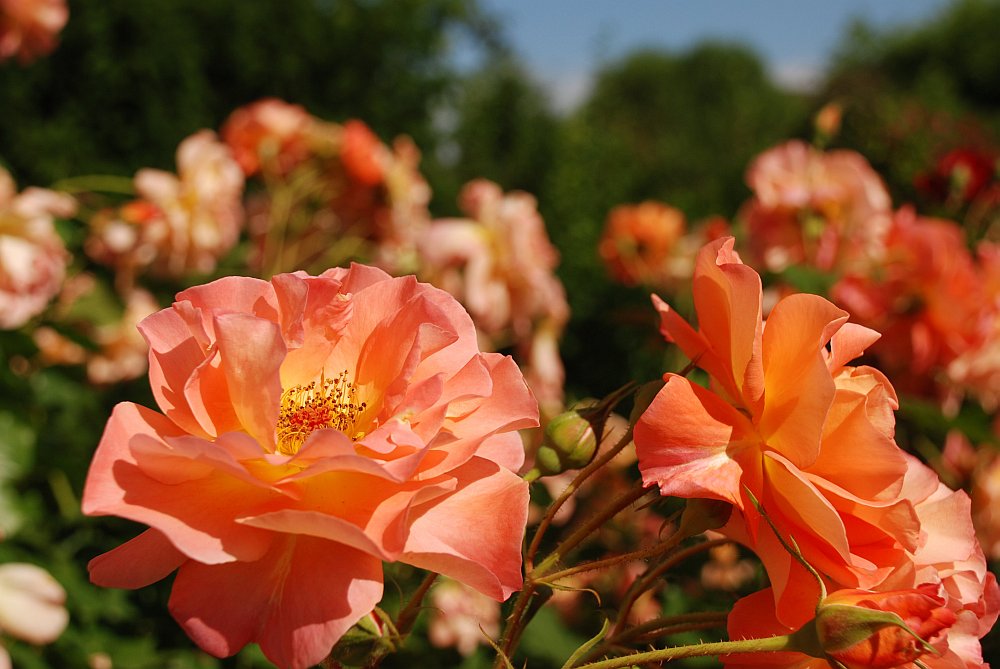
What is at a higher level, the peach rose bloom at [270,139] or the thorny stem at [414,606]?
the peach rose bloom at [270,139]

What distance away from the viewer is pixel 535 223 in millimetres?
1889

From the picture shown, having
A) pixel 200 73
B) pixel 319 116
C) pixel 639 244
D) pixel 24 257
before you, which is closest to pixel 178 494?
pixel 24 257

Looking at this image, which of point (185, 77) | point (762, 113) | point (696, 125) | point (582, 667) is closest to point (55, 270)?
point (582, 667)

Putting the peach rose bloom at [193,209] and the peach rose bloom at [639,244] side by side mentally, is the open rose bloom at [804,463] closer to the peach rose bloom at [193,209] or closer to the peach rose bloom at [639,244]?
the peach rose bloom at [193,209]

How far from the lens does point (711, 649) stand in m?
0.45

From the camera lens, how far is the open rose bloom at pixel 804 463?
0.47 m

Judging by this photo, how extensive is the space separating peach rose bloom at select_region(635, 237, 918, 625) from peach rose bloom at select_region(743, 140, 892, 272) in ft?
3.71

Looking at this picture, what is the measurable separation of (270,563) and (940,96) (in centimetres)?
837

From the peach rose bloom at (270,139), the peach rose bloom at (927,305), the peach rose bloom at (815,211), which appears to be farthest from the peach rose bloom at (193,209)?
the peach rose bloom at (927,305)

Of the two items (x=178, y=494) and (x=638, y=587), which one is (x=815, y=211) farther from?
(x=178, y=494)

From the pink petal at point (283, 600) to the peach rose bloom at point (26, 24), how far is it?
196 cm

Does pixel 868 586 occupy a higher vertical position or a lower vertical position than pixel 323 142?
lower

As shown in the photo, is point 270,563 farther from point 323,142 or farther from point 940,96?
point 940,96

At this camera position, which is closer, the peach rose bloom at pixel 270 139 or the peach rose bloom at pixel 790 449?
the peach rose bloom at pixel 790 449
